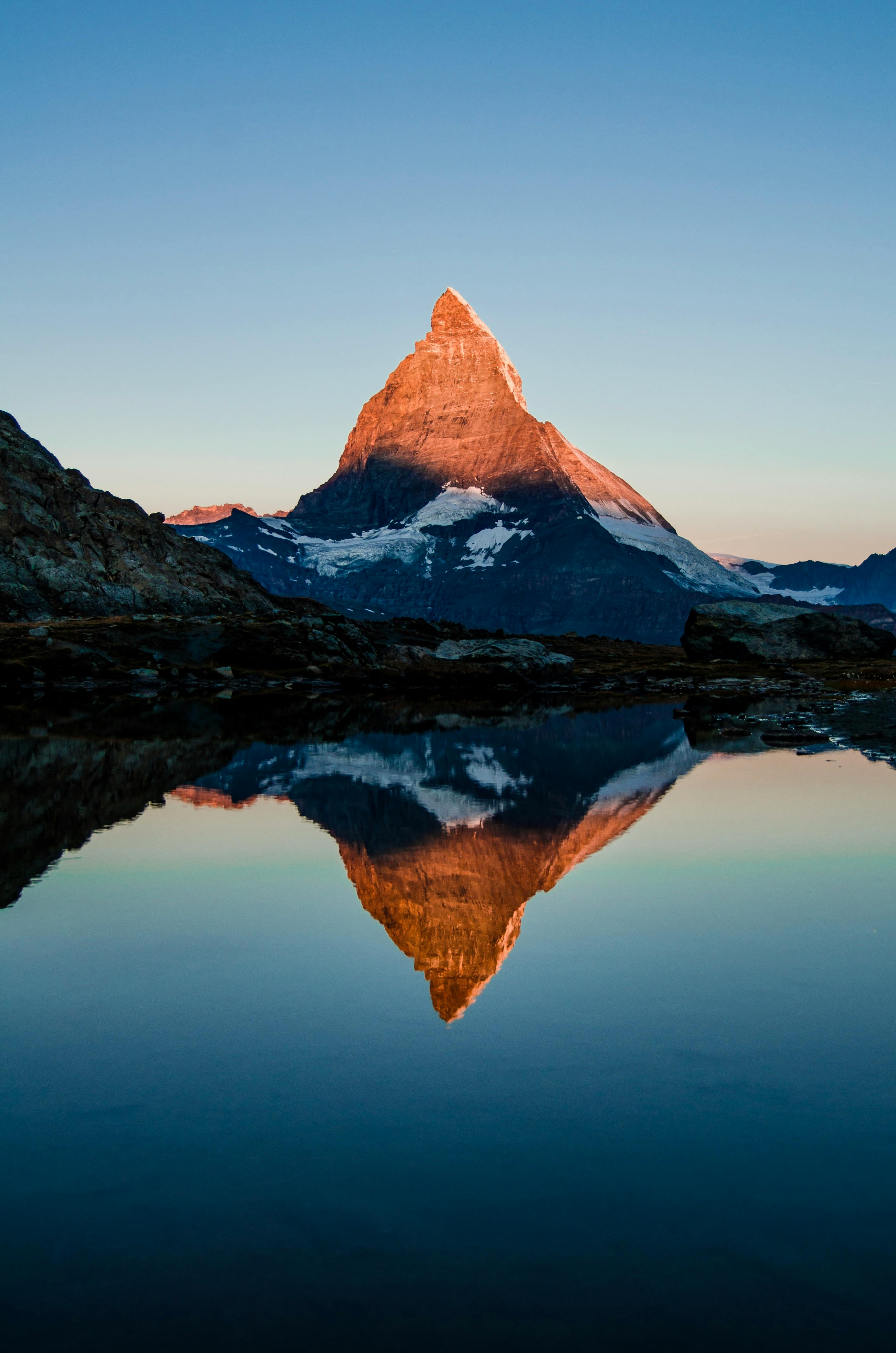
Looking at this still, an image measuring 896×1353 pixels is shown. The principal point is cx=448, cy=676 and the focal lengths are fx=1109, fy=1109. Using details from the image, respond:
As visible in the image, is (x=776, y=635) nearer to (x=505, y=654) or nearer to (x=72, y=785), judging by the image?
(x=505, y=654)

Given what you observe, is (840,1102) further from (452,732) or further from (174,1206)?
(452,732)

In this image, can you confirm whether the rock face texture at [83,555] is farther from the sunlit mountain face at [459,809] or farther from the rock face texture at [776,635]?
the sunlit mountain face at [459,809]

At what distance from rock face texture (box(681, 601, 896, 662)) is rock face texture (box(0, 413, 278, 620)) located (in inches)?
2490

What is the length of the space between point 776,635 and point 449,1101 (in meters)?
155

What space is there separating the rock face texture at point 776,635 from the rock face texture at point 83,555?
63.3m

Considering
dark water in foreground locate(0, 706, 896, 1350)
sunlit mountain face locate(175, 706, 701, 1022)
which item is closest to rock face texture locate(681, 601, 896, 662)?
sunlit mountain face locate(175, 706, 701, 1022)

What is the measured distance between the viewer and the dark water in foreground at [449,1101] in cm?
905

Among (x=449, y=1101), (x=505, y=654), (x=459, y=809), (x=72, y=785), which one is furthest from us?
(x=505, y=654)

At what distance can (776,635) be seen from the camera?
6294 inches

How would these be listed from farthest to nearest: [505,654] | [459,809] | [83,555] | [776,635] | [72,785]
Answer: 1. [776,635]
2. [83,555]
3. [505,654]
4. [72,785]
5. [459,809]

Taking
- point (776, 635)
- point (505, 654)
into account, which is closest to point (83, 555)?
point (505, 654)

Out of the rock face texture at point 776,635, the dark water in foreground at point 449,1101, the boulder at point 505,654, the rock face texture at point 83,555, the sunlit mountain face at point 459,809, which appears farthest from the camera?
the rock face texture at point 776,635

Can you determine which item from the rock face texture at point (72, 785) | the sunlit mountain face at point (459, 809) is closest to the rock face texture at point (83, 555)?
the sunlit mountain face at point (459, 809)

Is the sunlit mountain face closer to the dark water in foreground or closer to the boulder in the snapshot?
the dark water in foreground
